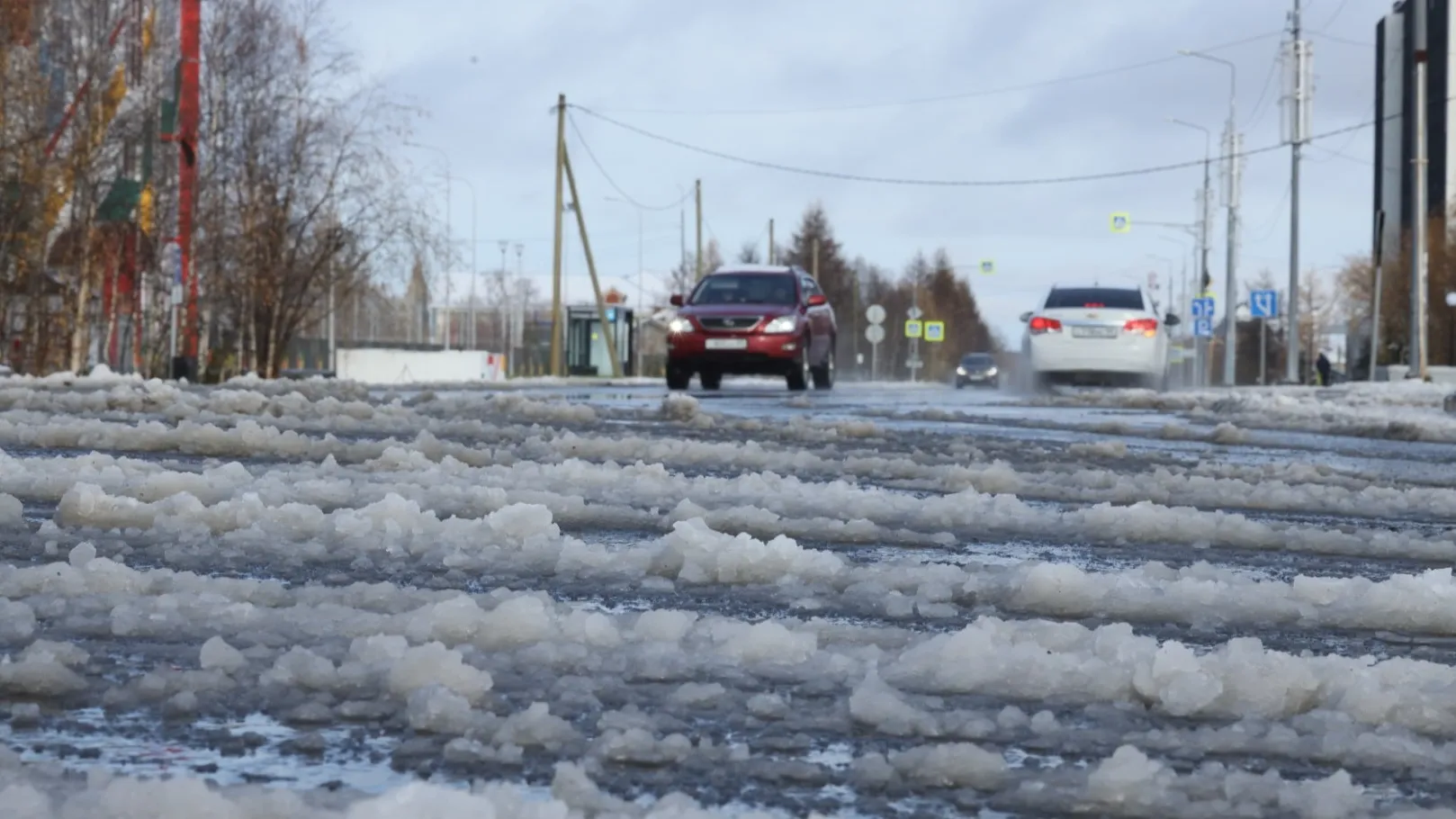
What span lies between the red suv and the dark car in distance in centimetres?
3481

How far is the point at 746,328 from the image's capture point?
2211cm

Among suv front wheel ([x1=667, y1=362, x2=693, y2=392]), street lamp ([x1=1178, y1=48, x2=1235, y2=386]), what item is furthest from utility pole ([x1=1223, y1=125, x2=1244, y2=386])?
suv front wheel ([x1=667, y1=362, x2=693, y2=392])

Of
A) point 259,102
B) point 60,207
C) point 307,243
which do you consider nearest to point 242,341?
point 307,243

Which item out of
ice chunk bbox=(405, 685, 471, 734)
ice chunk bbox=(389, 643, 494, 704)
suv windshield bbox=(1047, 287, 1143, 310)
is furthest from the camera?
suv windshield bbox=(1047, 287, 1143, 310)

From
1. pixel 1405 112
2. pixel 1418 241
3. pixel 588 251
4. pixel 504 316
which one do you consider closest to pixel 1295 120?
pixel 1418 241

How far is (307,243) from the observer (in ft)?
123

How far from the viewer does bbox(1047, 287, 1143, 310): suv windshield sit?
22.8 meters

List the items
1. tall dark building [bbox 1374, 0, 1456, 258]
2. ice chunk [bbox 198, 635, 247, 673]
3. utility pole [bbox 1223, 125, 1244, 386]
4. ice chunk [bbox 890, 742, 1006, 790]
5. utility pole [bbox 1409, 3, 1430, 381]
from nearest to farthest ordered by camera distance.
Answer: ice chunk [bbox 890, 742, 1006, 790]
ice chunk [bbox 198, 635, 247, 673]
utility pole [bbox 1409, 3, 1430, 381]
utility pole [bbox 1223, 125, 1244, 386]
tall dark building [bbox 1374, 0, 1456, 258]

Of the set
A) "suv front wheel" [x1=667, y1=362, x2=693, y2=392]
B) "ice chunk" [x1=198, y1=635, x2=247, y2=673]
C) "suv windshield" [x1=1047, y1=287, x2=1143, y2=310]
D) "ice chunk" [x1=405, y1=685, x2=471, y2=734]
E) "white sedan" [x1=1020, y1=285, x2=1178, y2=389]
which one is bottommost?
"ice chunk" [x1=405, y1=685, x2=471, y2=734]

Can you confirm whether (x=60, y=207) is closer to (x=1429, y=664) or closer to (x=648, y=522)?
(x=648, y=522)

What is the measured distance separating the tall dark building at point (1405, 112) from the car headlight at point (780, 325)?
160 feet

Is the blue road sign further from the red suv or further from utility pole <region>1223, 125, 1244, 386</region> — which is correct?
the red suv

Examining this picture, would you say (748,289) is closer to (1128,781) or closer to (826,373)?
(826,373)

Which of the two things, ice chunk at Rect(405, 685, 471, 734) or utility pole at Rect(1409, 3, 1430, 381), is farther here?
utility pole at Rect(1409, 3, 1430, 381)
